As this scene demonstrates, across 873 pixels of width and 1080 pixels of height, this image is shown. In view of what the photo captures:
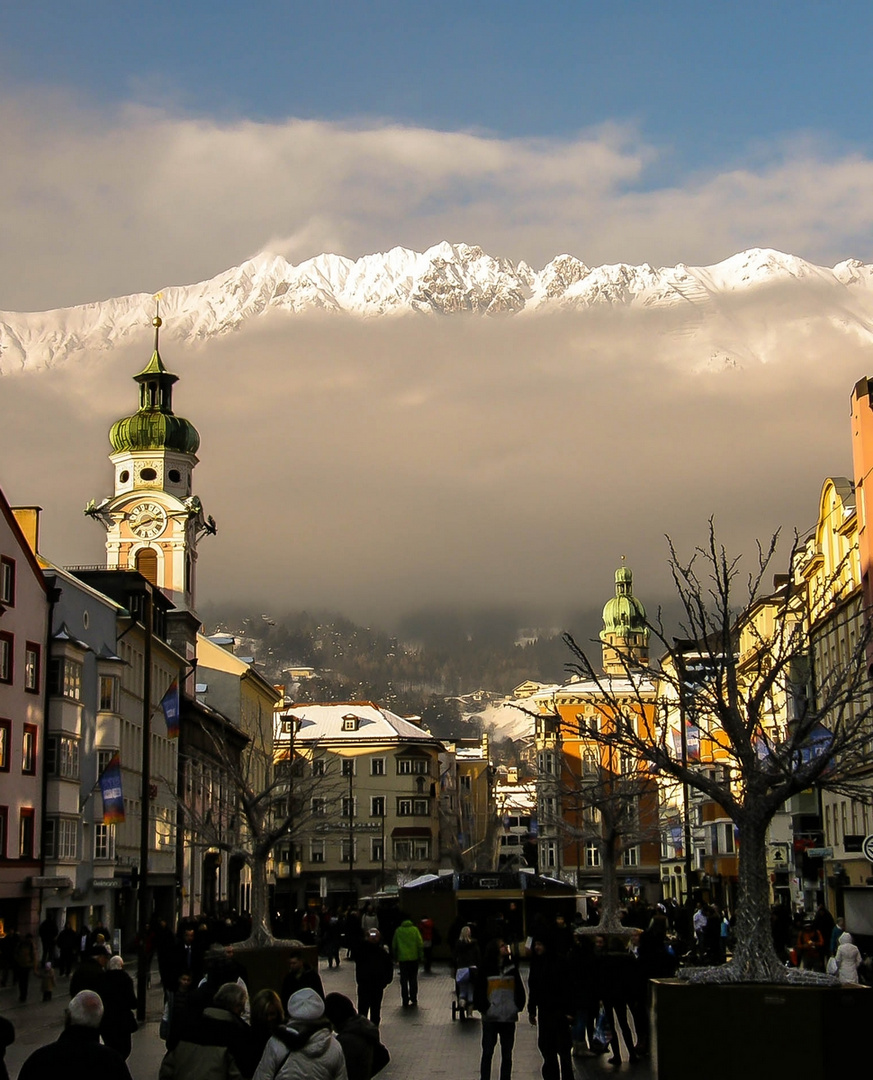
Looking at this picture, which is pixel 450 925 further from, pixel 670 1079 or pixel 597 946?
pixel 670 1079

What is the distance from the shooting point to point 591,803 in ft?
123

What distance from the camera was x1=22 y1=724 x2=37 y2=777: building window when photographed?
5954cm

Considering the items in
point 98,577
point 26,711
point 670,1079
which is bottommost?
point 670,1079

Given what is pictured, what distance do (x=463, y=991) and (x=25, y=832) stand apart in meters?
30.5

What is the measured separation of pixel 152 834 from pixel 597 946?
55.3 m

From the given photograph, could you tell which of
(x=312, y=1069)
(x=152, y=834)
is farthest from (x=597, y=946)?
(x=152, y=834)

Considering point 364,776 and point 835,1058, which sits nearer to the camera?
point 835,1058

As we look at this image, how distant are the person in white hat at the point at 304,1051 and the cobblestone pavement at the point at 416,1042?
11.0 m

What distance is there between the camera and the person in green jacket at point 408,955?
36.6 meters

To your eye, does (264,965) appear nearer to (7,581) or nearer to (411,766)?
(7,581)

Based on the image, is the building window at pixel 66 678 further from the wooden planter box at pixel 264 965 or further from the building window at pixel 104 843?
the wooden planter box at pixel 264 965

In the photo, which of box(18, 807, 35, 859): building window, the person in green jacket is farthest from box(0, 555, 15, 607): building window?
the person in green jacket

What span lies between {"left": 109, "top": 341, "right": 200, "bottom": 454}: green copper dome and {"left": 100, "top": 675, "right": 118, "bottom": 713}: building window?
200ft

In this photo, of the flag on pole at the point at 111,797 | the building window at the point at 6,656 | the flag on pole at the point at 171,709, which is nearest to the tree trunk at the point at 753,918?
the flag on pole at the point at 171,709
